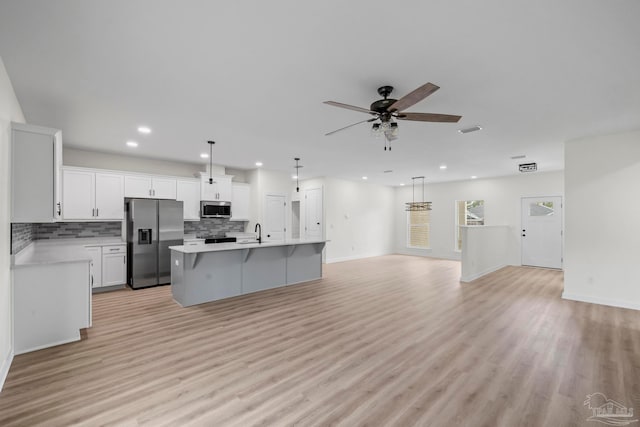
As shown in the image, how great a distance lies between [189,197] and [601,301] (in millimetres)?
7900

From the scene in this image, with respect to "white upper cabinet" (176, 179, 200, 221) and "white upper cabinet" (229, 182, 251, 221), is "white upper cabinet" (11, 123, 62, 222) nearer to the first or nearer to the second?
"white upper cabinet" (176, 179, 200, 221)

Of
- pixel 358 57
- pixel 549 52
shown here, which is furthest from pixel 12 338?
pixel 549 52

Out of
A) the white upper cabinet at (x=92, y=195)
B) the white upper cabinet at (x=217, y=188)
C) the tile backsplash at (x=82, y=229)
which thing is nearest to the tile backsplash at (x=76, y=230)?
the tile backsplash at (x=82, y=229)

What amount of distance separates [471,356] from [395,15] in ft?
10.0

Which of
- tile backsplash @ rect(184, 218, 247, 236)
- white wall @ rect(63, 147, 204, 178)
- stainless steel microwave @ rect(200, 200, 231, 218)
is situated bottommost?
tile backsplash @ rect(184, 218, 247, 236)

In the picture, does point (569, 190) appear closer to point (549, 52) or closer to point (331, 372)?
point (549, 52)

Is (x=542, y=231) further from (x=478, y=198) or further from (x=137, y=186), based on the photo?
(x=137, y=186)

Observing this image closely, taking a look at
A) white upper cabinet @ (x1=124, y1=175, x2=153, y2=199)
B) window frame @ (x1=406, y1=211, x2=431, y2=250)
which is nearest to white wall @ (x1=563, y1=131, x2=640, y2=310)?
window frame @ (x1=406, y1=211, x2=431, y2=250)

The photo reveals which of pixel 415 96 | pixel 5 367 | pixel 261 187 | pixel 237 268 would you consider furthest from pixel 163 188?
pixel 415 96

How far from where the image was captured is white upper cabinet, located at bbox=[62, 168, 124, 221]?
5.18 m

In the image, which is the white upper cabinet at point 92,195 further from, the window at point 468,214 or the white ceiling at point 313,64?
the window at point 468,214

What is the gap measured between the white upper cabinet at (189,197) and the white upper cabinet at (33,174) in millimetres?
3272

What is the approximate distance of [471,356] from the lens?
2840 mm

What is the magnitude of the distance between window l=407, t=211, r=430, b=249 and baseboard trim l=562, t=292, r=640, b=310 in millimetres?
5502
